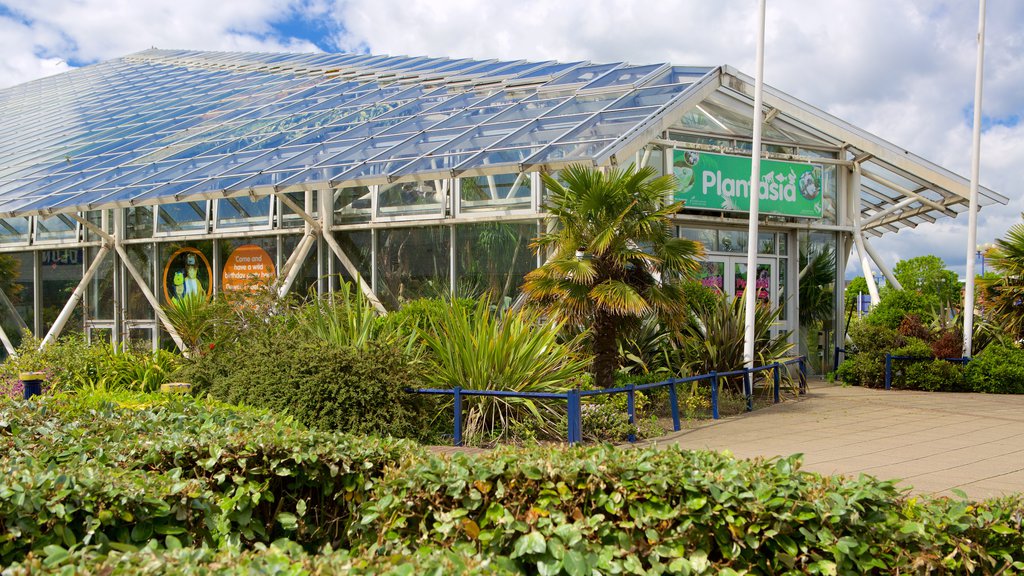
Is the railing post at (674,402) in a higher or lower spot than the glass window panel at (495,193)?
lower

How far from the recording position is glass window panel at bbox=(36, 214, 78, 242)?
1958 cm

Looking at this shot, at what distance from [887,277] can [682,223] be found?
5034 mm

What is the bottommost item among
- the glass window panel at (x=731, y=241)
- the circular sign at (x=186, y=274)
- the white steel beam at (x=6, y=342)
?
the white steel beam at (x=6, y=342)

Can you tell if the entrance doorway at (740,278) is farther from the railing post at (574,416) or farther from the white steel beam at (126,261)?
the white steel beam at (126,261)

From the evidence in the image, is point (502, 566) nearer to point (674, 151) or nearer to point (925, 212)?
point (674, 151)

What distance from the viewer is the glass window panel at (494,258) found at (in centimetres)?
1426

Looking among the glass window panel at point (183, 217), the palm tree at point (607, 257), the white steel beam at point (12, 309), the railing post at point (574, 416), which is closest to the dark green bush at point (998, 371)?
the palm tree at point (607, 257)

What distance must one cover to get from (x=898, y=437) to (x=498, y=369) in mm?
4414

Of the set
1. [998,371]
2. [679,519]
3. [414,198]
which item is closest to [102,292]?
[414,198]

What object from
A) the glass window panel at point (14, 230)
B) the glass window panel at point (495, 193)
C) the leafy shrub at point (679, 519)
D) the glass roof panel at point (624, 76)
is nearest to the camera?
the leafy shrub at point (679, 519)

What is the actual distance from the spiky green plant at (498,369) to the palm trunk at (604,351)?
1383 mm

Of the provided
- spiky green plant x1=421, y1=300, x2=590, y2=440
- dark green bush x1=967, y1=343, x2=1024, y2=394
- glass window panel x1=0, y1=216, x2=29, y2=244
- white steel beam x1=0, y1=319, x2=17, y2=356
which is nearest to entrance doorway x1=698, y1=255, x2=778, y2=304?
dark green bush x1=967, y1=343, x2=1024, y2=394

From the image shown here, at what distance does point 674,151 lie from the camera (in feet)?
51.3

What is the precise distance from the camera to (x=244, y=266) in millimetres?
17203
